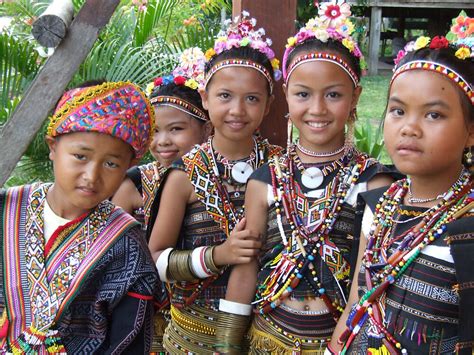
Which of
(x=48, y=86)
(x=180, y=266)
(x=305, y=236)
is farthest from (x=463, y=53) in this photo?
(x=48, y=86)

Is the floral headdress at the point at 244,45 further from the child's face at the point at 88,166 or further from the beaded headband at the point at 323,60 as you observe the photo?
the child's face at the point at 88,166

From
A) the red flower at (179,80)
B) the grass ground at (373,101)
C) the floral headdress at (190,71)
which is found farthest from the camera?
the grass ground at (373,101)

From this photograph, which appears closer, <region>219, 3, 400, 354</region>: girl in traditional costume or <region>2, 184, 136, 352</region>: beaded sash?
<region>2, 184, 136, 352</region>: beaded sash

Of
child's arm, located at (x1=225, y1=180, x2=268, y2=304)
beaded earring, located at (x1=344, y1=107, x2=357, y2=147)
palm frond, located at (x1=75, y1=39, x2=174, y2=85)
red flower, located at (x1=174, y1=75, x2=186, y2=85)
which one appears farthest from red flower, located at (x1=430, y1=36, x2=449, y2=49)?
palm frond, located at (x1=75, y1=39, x2=174, y2=85)

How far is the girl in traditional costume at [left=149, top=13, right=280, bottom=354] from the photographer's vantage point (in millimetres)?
3016

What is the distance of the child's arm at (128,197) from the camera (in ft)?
11.7

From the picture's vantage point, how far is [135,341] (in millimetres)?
2295

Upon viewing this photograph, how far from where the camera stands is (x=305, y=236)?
258cm

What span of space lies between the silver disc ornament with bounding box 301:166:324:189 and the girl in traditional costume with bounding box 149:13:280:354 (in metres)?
0.44

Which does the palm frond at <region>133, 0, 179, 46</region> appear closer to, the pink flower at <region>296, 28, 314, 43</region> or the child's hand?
the pink flower at <region>296, 28, 314, 43</region>

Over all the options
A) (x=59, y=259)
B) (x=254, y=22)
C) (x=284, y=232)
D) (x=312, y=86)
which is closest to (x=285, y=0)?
(x=254, y=22)

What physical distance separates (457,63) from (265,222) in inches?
43.2

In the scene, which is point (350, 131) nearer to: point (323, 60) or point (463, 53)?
point (323, 60)

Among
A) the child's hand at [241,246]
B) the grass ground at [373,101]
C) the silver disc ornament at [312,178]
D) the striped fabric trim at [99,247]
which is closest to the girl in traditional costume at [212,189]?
the child's hand at [241,246]
